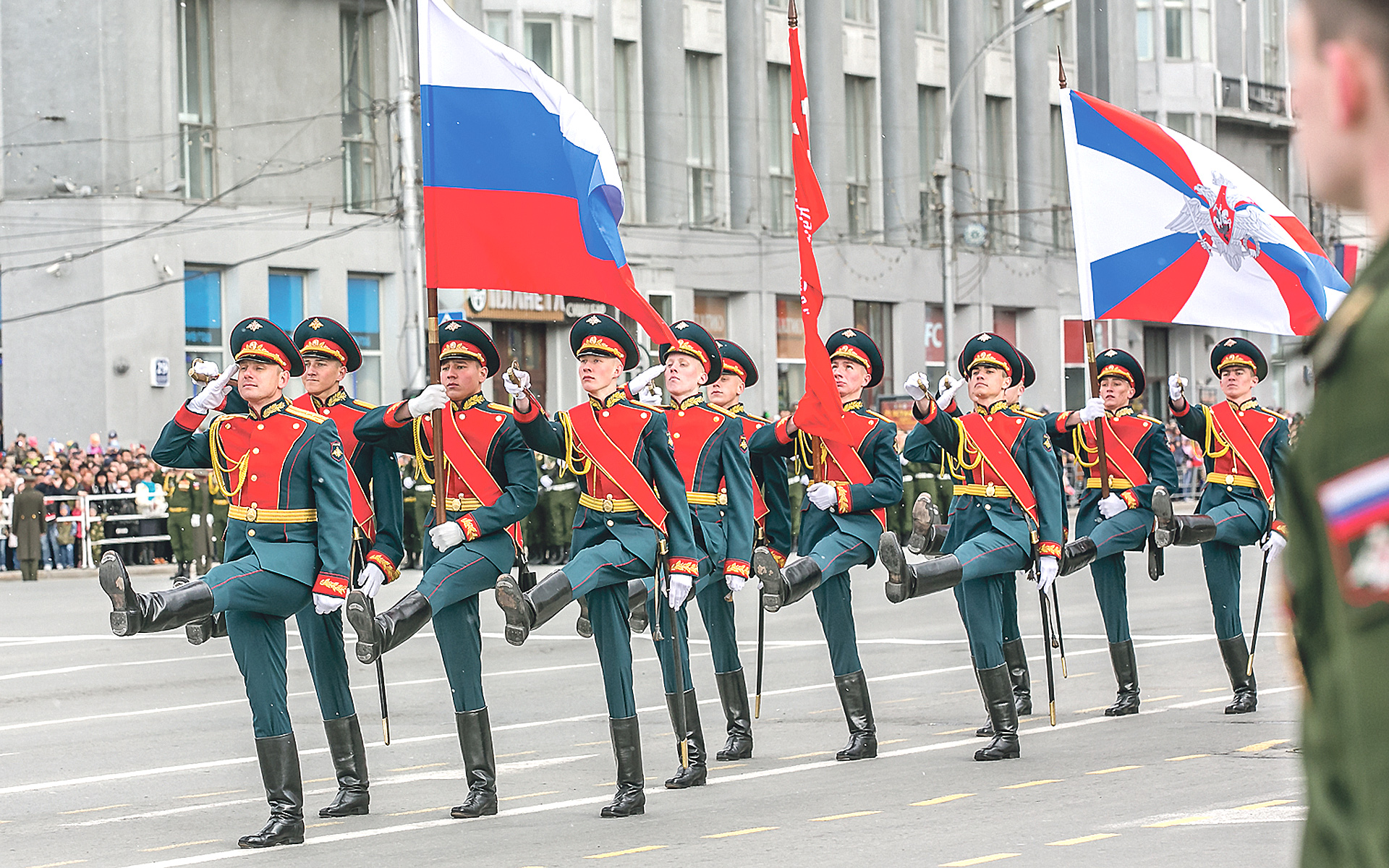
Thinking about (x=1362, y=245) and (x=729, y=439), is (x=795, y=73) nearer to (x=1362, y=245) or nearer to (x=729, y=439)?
(x=729, y=439)

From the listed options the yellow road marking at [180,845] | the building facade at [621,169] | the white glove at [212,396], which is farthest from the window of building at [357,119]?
the yellow road marking at [180,845]

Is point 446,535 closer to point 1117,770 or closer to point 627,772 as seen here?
point 627,772

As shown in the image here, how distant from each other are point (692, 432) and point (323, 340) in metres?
1.83

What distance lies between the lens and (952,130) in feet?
141

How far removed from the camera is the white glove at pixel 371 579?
8.26 meters

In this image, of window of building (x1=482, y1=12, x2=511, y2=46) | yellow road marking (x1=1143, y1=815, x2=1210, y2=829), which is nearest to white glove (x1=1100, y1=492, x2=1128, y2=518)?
yellow road marking (x1=1143, y1=815, x2=1210, y2=829)

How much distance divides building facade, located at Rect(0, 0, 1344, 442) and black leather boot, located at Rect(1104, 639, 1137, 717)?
50.5ft

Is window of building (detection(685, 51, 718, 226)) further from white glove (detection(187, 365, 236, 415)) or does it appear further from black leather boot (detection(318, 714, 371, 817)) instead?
black leather boot (detection(318, 714, 371, 817))

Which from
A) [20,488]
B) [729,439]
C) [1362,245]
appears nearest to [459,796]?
[729,439]

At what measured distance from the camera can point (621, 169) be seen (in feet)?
116

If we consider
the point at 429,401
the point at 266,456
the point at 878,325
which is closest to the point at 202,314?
the point at 878,325

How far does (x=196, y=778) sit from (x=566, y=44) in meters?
26.9

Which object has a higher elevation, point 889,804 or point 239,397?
point 239,397

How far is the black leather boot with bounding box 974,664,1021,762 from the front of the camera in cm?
936
